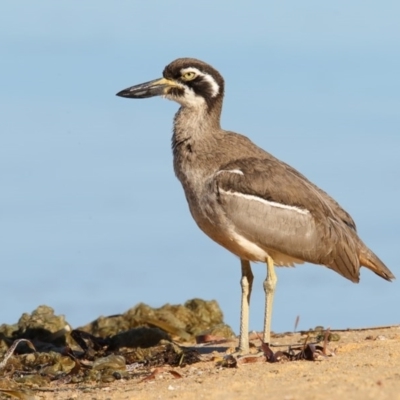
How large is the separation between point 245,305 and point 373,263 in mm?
1738

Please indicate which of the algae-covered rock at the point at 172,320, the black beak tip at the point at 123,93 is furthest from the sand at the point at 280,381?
the black beak tip at the point at 123,93

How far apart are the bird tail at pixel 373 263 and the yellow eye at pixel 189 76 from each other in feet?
9.12

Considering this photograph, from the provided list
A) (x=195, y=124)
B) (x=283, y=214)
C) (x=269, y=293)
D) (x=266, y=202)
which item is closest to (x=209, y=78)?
(x=195, y=124)

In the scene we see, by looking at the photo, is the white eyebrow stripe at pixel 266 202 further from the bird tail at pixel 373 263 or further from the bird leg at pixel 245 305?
the bird tail at pixel 373 263

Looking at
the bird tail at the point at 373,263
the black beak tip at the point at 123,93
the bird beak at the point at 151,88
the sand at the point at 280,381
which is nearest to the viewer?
the sand at the point at 280,381

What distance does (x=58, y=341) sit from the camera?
44.4 feet

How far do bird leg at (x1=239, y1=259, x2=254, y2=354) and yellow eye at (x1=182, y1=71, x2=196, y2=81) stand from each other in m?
2.21

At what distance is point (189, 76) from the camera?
41.4ft

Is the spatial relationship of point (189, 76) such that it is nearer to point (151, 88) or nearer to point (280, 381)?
point (151, 88)

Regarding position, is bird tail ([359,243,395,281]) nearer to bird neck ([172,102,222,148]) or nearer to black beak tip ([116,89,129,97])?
bird neck ([172,102,222,148])

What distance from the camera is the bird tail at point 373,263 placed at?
12523mm

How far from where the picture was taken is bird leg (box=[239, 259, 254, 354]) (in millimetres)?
11438

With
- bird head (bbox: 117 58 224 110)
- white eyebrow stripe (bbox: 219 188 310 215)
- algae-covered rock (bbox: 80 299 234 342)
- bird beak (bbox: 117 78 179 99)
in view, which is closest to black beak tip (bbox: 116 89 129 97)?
bird beak (bbox: 117 78 179 99)

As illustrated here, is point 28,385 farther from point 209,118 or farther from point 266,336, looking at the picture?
point 209,118
